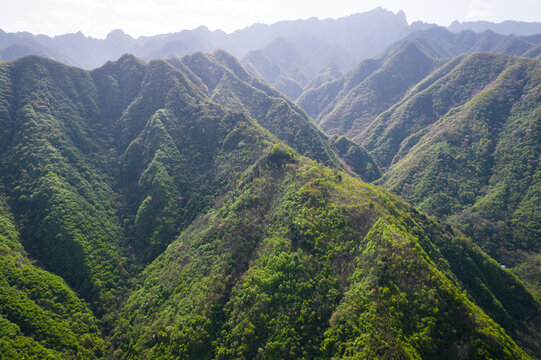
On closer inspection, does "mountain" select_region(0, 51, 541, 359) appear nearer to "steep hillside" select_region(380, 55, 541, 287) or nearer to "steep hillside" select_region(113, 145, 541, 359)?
"steep hillside" select_region(113, 145, 541, 359)

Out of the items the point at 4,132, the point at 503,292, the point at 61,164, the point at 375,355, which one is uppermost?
the point at 4,132

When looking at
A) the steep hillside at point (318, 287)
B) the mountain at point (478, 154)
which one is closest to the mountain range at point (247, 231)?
the steep hillside at point (318, 287)

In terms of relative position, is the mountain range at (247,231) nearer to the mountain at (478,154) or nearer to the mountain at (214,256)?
the mountain at (214,256)

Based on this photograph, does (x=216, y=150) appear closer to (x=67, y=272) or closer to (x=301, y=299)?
(x=67, y=272)

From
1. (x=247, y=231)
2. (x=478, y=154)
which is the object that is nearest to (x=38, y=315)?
(x=247, y=231)

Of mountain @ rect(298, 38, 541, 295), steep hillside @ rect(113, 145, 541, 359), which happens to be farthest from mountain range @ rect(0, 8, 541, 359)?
mountain @ rect(298, 38, 541, 295)

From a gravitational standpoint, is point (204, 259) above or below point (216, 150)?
below

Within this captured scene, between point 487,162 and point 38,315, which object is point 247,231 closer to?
point 38,315

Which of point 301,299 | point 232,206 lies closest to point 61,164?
point 232,206
